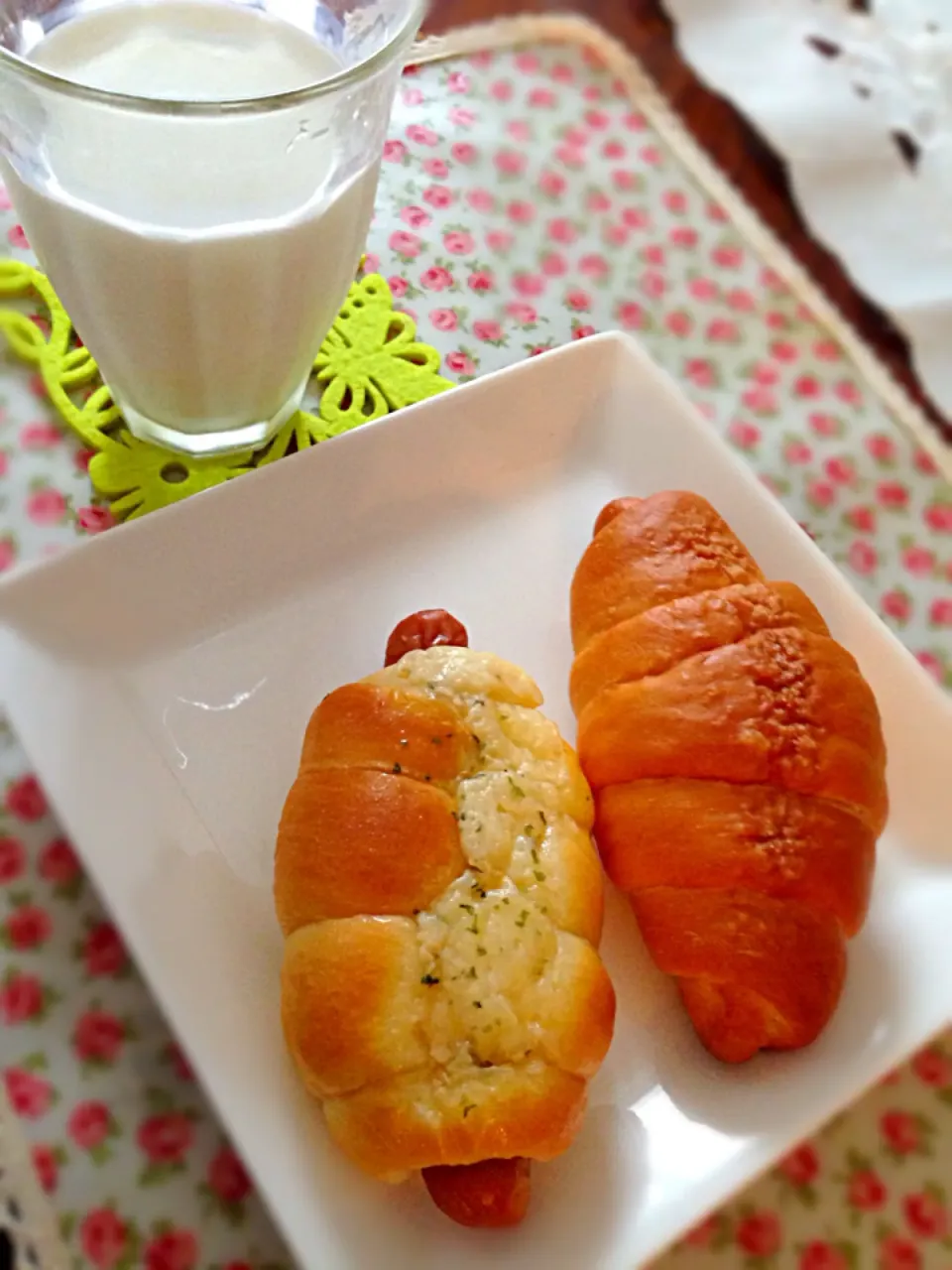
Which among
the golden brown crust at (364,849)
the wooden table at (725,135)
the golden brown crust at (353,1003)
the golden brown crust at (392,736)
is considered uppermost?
the wooden table at (725,135)

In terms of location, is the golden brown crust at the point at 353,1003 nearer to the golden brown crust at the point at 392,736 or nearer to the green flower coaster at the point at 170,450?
the golden brown crust at the point at 392,736

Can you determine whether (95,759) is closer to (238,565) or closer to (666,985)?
(238,565)

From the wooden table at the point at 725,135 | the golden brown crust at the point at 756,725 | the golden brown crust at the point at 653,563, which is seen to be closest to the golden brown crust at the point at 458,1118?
the golden brown crust at the point at 756,725

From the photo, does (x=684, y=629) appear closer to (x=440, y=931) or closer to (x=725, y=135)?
(x=440, y=931)

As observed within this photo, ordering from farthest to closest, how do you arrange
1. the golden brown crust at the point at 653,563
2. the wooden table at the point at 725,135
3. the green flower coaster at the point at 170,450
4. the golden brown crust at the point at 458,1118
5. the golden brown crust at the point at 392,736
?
the wooden table at the point at 725,135
the green flower coaster at the point at 170,450
the golden brown crust at the point at 653,563
the golden brown crust at the point at 392,736
the golden brown crust at the point at 458,1118

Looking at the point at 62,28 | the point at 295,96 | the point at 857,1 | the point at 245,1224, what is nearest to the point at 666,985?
the point at 245,1224

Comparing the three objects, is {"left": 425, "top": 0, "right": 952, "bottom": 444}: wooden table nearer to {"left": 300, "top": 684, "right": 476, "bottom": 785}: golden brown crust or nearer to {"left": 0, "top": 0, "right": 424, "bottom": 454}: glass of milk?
{"left": 0, "top": 0, "right": 424, "bottom": 454}: glass of milk
